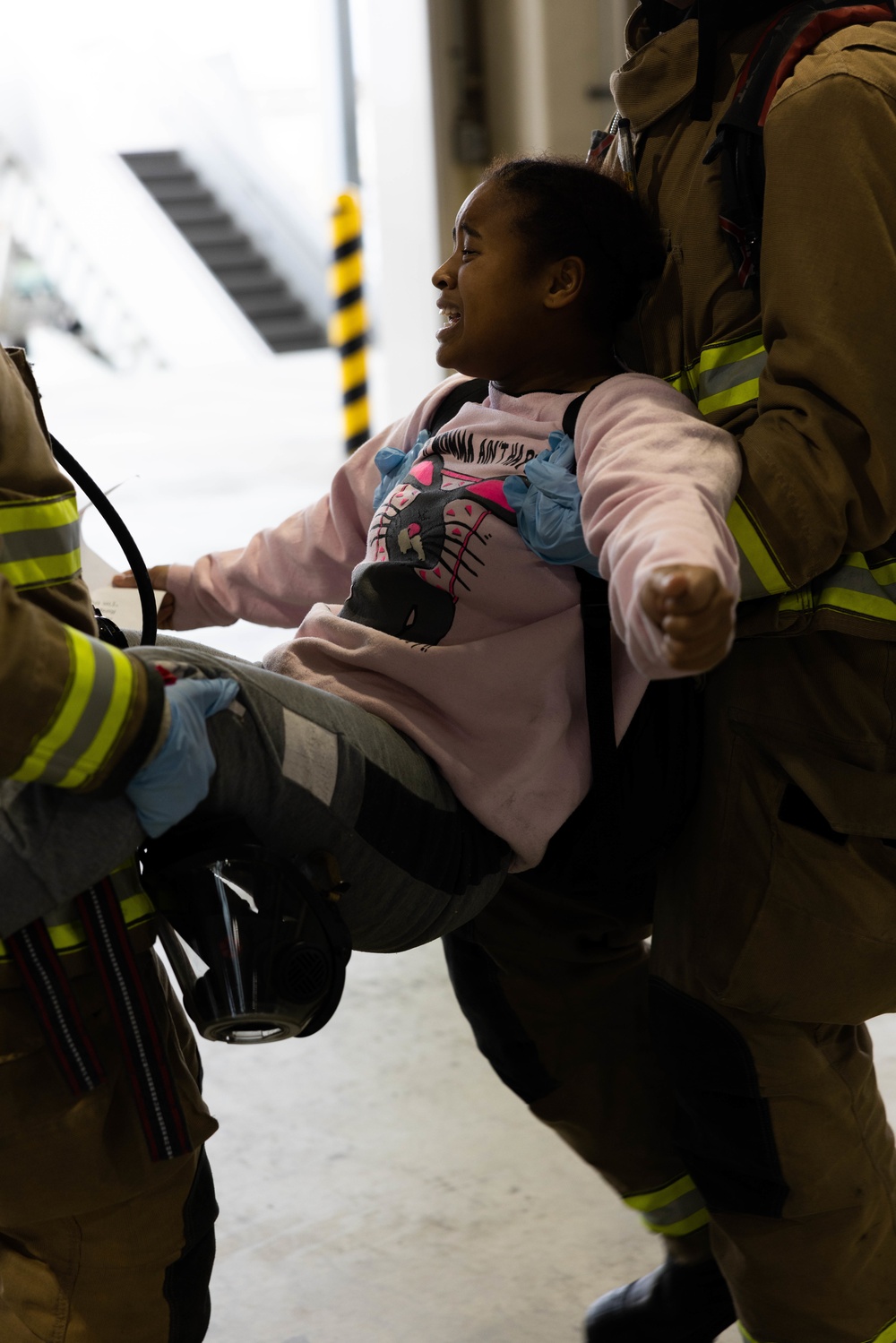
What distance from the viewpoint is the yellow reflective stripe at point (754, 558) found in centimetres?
129

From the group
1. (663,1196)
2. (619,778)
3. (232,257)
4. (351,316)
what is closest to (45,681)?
(619,778)

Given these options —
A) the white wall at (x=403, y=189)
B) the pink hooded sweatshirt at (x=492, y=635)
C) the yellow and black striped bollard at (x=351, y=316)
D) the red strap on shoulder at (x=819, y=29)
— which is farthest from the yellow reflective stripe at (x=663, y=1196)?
the yellow and black striped bollard at (x=351, y=316)

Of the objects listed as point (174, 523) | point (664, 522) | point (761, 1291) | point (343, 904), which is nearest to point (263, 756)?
point (343, 904)

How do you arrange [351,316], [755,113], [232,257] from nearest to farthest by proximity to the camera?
[755,113] < [351,316] < [232,257]

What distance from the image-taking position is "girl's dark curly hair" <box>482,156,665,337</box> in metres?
1.51

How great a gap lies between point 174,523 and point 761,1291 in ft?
18.4

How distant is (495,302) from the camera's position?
155 cm

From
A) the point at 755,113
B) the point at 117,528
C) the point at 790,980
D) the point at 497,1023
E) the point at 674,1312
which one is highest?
the point at 755,113

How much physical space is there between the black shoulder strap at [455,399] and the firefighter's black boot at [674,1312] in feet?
3.59

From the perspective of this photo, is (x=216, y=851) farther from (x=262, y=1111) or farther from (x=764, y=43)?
(x=262, y=1111)

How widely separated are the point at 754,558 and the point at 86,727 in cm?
62

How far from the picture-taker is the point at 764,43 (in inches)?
55.0

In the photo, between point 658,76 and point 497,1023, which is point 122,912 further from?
point 658,76

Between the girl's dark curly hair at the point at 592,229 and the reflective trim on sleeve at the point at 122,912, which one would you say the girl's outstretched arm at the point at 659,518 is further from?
the reflective trim on sleeve at the point at 122,912
